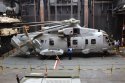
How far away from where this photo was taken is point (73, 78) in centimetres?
677

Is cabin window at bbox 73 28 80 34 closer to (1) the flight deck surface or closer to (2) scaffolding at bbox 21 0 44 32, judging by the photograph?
(1) the flight deck surface

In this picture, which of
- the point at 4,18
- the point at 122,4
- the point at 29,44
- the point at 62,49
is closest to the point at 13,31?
the point at 4,18

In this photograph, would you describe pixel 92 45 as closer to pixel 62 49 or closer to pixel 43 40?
pixel 62 49

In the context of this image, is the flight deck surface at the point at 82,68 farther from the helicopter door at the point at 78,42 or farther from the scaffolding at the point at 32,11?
the scaffolding at the point at 32,11

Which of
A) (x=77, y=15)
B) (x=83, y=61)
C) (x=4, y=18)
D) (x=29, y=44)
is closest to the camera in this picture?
(x=83, y=61)

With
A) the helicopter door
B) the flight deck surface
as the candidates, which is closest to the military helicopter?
the helicopter door

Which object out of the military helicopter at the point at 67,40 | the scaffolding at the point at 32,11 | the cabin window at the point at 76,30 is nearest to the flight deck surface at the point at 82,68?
the military helicopter at the point at 67,40

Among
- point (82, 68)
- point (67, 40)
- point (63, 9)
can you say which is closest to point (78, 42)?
point (67, 40)

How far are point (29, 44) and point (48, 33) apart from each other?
9.26 ft

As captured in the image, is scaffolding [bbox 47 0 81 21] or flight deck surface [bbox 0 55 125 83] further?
scaffolding [bbox 47 0 81 21]

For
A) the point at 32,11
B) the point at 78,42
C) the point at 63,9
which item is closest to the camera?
the point at 78,42

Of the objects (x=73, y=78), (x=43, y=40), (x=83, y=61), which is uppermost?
(x=73, y=78)

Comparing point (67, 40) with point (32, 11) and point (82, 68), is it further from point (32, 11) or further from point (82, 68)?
point (32, 11)

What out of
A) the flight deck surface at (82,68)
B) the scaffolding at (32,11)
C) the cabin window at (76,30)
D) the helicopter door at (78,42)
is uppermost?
the scaffolding at (32,11)
